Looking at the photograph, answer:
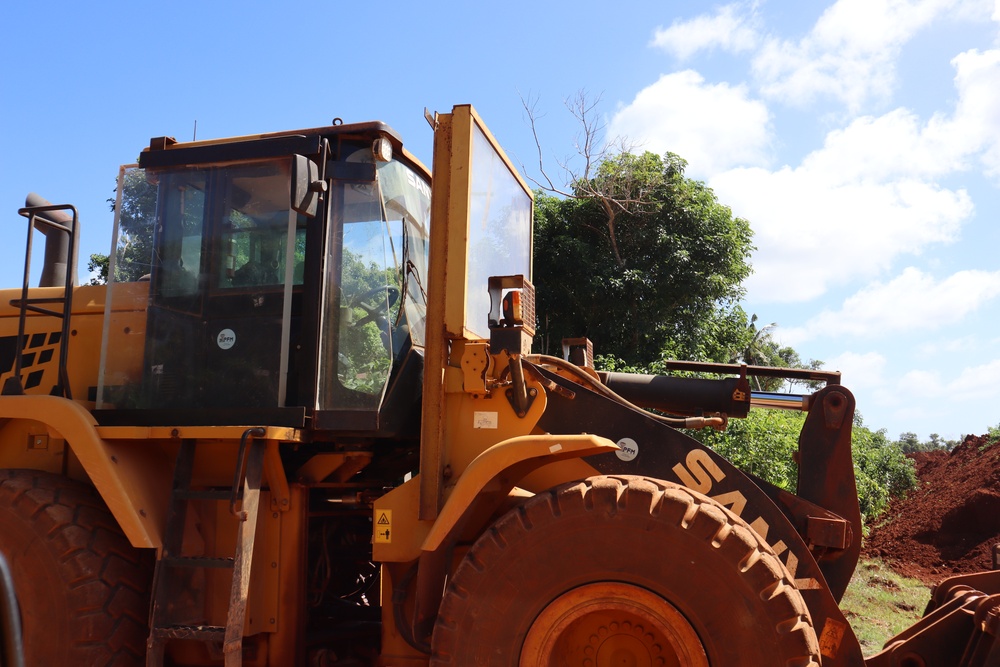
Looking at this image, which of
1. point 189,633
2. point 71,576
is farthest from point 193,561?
point 71,576

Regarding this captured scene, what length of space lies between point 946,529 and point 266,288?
39.4ft

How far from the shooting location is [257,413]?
14.1 feet

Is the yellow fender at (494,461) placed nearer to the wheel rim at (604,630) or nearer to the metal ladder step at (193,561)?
the wheel rim at (604,630)

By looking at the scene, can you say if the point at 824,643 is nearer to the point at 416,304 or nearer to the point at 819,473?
the point at 819,473

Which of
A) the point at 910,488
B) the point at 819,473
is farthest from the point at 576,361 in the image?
the point at 910,488

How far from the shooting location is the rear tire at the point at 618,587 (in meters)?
3.36

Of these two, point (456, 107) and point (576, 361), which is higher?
point (456, 107)

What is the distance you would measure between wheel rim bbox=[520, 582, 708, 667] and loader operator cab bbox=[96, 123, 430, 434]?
1366 millimetres

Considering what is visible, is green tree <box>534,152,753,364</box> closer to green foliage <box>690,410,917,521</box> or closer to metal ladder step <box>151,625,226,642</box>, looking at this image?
green foliage <box>690,410,917,521</box>

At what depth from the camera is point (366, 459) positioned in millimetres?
4664

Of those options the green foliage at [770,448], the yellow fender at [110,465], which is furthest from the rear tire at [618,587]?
the green foliage at [770,448]

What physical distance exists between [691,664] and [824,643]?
76 centimetres

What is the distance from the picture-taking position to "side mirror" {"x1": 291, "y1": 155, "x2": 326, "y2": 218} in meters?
4.06

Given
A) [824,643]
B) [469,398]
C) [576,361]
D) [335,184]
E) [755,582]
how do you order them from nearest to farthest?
1. [755,582]
2. [824,643]
3. [469,398]
4. [335,184]
5. [576,361]
